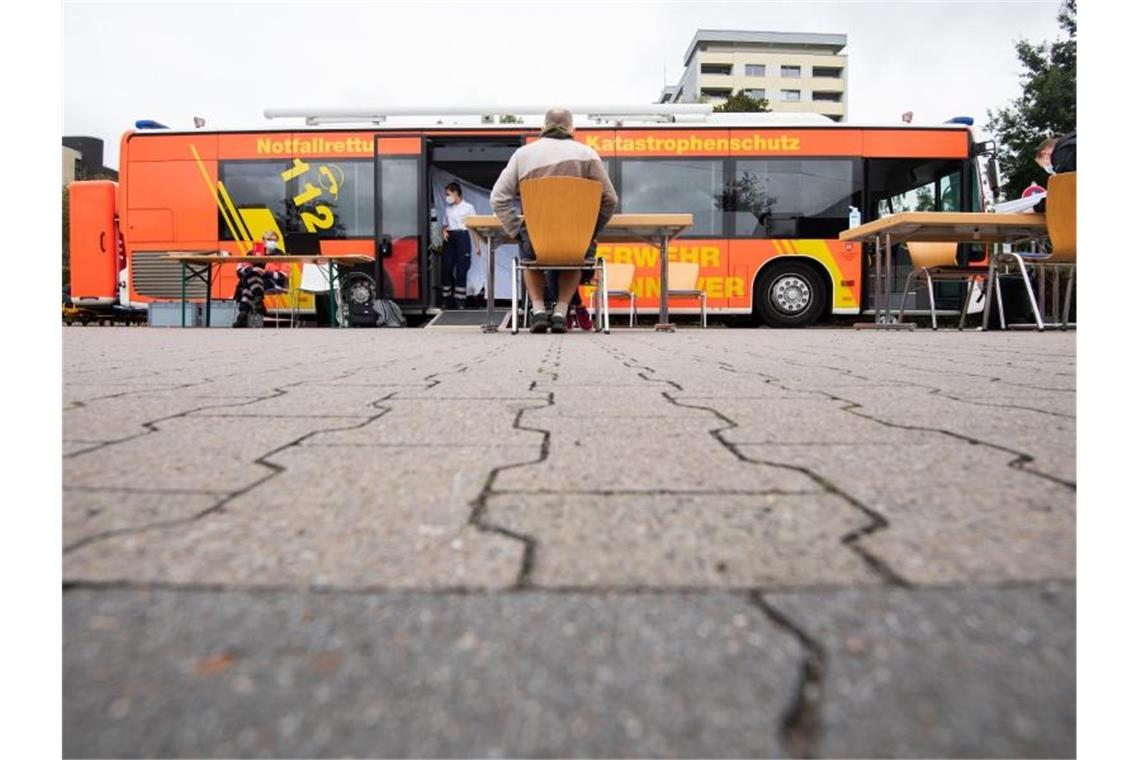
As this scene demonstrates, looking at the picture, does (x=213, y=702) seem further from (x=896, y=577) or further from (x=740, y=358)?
(x=740, y=358)

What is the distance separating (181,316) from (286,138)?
3000 mm

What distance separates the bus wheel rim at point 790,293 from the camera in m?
10.4

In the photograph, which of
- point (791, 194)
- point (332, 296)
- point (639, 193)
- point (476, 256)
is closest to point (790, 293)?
point (791, 194)

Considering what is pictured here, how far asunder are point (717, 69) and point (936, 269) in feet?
199

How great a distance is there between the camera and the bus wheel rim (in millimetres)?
10359

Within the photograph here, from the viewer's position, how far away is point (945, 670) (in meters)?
0.58

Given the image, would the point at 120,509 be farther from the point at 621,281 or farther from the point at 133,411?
the point at 621,281

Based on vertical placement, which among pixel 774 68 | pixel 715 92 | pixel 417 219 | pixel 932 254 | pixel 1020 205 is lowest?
pixel 932 254

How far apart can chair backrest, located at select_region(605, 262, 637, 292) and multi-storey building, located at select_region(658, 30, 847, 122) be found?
2234 inches
